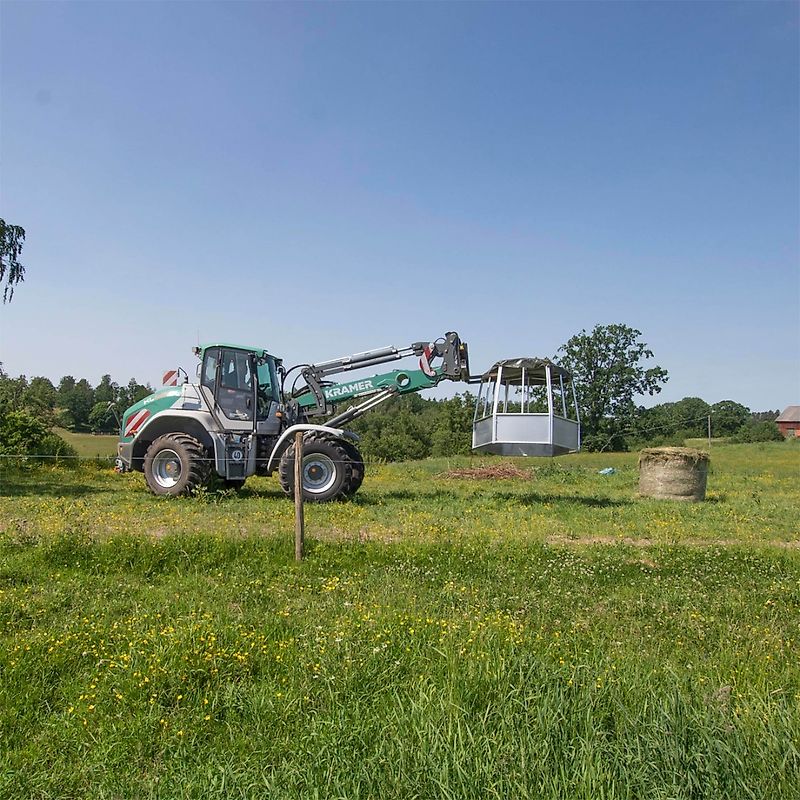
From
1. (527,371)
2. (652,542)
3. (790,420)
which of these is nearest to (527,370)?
(527,371)

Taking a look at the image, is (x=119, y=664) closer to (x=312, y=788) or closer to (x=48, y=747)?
(x=48, y=747)

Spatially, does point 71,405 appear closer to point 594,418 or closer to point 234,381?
point 234,381

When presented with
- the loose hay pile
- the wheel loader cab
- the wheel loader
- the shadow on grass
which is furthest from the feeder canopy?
the loose hay pile

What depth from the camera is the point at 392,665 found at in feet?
15.4

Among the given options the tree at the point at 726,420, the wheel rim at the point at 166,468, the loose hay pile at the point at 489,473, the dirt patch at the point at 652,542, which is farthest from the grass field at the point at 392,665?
the tree at the point at 726,420

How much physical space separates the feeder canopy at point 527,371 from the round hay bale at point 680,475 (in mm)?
7049

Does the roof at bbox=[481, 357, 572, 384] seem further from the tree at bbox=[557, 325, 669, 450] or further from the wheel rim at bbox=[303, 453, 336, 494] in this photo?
the tree at bbox=[557, 325, 669, 450]

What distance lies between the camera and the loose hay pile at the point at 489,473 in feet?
89.9

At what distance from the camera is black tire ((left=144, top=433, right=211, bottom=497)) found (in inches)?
566

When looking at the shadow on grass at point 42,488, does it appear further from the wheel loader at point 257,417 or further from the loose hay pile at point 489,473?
the loose hay pile at point 489,473

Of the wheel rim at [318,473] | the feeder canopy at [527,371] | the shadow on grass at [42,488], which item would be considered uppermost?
the feeder canopy at [527,371]

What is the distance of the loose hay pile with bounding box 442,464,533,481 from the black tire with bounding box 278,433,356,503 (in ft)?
41.5

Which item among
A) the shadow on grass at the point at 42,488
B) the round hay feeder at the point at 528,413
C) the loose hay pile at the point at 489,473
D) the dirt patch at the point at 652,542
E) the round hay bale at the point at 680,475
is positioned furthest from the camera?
the loose hay pile at the point at 489,473

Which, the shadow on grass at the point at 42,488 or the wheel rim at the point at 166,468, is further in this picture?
the shadow on grass at the point at 42,488
